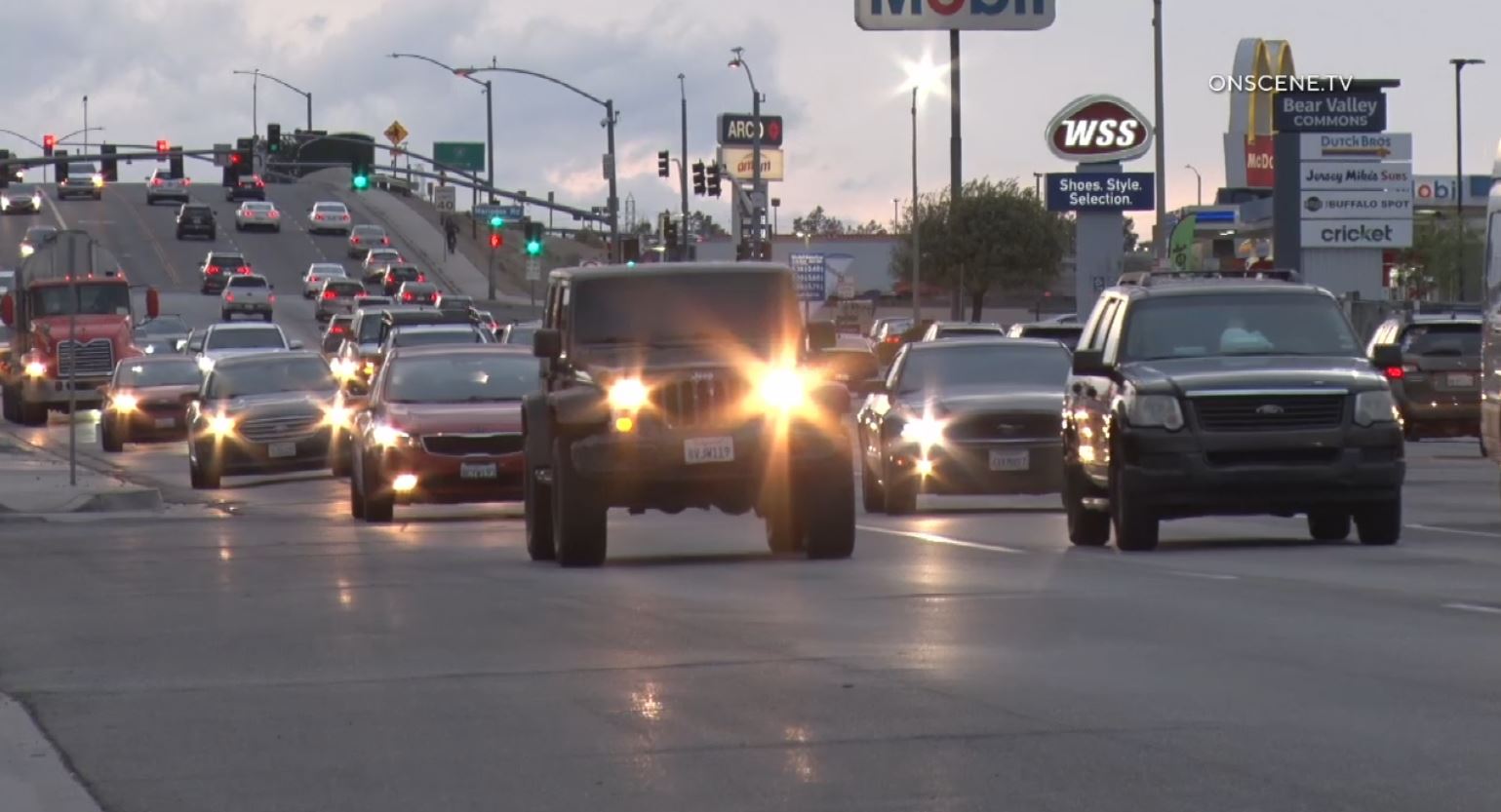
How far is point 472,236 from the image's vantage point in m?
138

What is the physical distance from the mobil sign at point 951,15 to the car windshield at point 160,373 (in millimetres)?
33953

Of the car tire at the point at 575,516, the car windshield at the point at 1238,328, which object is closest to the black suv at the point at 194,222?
the car windshield at the point at 1238,328

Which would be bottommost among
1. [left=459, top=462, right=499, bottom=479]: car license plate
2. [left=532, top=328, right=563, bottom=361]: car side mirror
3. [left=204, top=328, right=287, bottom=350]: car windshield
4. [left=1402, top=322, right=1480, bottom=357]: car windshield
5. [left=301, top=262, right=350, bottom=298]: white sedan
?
[left=459, top=462, right=499, bottom=479]: car license plate

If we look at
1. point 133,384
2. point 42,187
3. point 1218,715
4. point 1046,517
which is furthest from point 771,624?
point 42,187

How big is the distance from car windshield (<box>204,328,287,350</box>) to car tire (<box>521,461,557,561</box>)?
103 ft

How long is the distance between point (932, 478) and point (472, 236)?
114 metres

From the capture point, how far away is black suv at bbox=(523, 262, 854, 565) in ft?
60.7

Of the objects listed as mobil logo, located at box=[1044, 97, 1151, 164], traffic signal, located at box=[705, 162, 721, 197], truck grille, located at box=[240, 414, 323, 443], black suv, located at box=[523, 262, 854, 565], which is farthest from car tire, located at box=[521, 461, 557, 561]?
traffic signal, located at box=[705, 162, 721, 197]

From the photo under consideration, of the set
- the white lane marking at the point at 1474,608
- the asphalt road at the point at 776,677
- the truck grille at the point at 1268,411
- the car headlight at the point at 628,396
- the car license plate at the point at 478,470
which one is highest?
the car headlight at the point at 628,396

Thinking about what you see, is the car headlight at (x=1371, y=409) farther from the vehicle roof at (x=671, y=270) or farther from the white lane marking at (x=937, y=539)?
the vehicle roof at (x=671, y=270)

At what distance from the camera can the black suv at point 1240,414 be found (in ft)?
61.8

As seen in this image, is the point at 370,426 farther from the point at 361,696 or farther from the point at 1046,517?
the point at 361,696

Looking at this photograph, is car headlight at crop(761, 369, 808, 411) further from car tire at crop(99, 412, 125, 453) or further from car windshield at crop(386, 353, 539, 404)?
car tire at crop(99, 412, 125, 453)

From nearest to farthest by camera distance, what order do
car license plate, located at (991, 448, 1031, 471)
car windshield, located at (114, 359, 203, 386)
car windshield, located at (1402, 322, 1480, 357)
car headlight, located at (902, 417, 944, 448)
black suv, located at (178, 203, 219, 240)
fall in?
1. car license plate, located at (991, 448, 1031, 471)
2. car headlight, located at (902, 417, 944, 448)
3. car windshield, located at (1402, 322, 1480, 357)
4. car windshield, located at (114, 359, 203, 386)
5. black suv, located at (178, 203, 219, 240)
